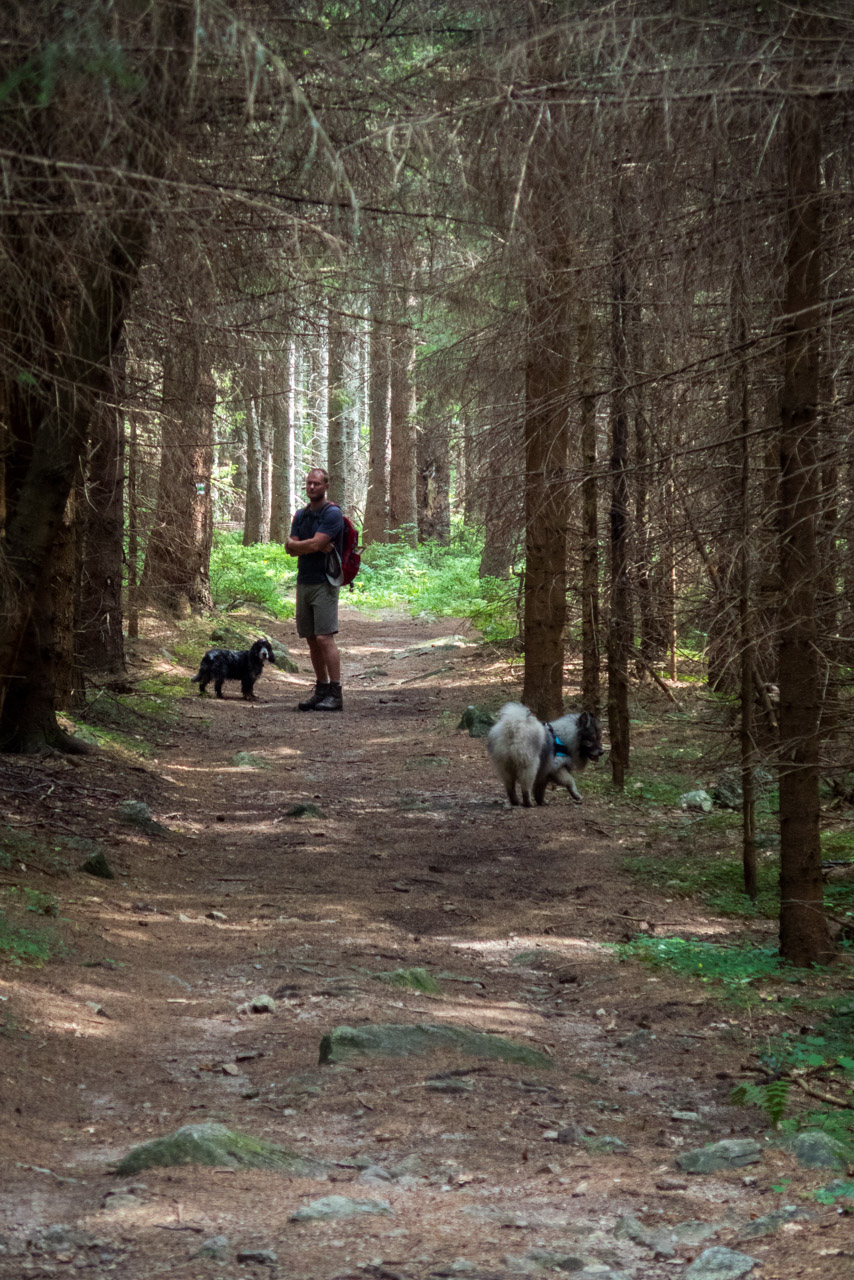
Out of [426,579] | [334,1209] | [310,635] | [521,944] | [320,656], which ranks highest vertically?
[426,579]

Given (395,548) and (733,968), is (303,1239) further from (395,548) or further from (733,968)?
(395,548)

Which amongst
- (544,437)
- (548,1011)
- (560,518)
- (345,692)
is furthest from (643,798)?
(345,692)

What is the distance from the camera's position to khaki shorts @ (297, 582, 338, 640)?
47.4ft

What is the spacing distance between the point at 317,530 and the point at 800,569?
28.9 ft

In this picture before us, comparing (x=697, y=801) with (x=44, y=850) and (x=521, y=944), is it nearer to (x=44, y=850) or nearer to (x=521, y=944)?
(x=521, y=944)

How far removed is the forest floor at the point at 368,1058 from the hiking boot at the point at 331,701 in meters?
4.22

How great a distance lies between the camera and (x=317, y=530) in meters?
14.4

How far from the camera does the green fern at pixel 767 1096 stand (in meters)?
4.79

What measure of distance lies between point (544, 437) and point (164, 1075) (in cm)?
742

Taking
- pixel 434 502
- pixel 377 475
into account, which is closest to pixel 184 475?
pixel 377 475

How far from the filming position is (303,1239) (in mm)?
3564

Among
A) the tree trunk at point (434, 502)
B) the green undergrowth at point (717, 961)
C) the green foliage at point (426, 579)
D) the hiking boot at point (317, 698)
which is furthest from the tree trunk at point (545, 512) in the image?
the tree trunk at point (434, 502)

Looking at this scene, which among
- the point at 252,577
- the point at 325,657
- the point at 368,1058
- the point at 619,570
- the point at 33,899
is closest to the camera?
the point at 368,1058

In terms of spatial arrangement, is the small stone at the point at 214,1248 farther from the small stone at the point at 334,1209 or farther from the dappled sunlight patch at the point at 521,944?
the dappled sunlight patch at the point at 521,944
